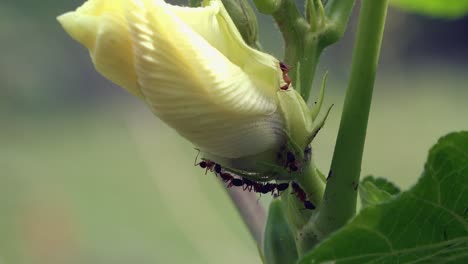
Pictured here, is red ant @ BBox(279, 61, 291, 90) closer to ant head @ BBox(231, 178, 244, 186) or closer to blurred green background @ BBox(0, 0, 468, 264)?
ant head @ BBox(231, 178, 244, 186)

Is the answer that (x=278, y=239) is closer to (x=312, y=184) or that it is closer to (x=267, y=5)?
(x=312, y=184)

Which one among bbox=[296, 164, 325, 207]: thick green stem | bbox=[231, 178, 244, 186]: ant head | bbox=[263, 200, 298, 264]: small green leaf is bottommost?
bbox=[263, 200, 298, 264]: small green leaf

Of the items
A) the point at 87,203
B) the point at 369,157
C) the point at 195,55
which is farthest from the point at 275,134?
the point at 369,157

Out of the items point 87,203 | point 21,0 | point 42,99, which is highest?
point 21,0

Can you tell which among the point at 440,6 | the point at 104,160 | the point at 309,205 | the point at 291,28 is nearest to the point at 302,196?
the point at 309,205

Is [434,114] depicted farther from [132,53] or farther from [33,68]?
[132,53]

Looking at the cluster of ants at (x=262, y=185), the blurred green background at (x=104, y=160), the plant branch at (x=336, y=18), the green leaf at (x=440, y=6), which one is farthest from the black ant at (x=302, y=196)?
the blurred green background at (x=104, y=160)

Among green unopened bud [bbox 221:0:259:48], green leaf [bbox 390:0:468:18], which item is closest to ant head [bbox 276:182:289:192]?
green unopened bud [bbox 221:0:259:48]
